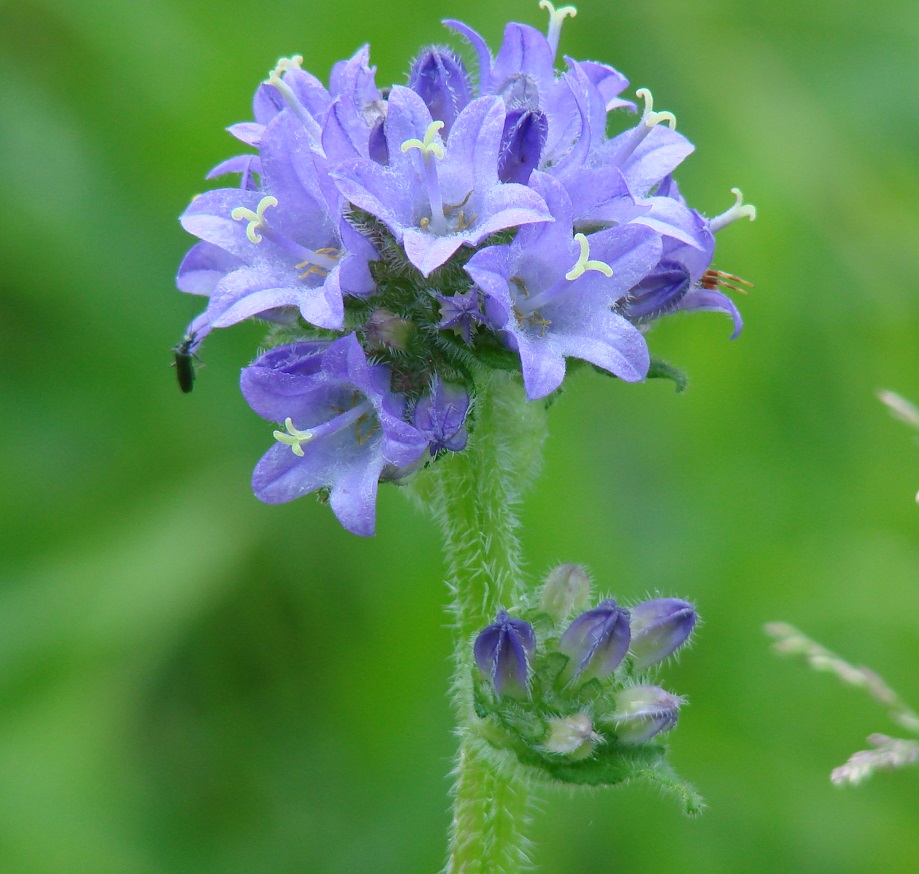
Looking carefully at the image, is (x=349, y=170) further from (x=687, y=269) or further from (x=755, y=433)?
(x=755, y=433)

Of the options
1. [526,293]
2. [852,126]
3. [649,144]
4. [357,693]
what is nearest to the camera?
[526,293]

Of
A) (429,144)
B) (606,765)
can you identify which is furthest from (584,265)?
(606,765)

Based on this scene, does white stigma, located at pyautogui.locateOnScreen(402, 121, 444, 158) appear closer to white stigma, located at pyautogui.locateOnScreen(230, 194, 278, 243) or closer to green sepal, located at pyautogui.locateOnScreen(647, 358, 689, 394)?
white stigma, located at pyautogui.locateOnScreen(230, 194, 278, 243)

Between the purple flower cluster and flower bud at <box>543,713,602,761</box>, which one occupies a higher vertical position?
the purple flower cluster

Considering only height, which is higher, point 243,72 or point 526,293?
point 526,293

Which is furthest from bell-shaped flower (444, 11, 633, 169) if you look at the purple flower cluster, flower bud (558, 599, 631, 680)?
flower bud (558, 599, 631, 680)

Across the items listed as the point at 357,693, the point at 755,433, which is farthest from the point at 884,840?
the point at 357,693

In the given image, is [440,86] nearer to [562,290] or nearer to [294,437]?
[562,290]
